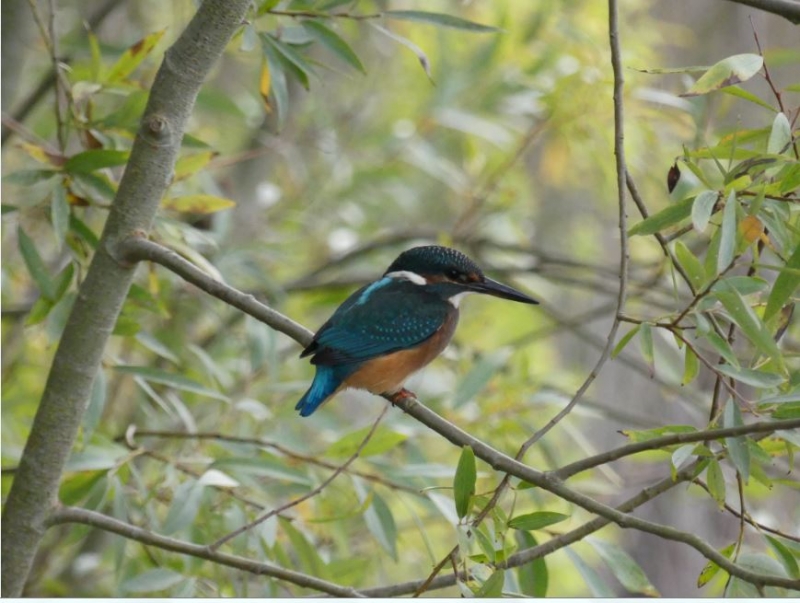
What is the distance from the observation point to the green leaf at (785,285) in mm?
1305

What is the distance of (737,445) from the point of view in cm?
132

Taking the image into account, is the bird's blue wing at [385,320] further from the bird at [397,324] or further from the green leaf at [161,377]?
the green leaf at [161,377]

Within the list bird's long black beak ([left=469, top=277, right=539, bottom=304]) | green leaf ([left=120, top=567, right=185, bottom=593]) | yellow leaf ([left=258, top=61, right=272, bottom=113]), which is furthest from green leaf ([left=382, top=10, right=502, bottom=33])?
green leaf ([left=120, top=567, right=185, bottom=593])

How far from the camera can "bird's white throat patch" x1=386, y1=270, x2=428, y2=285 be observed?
2.37 meters

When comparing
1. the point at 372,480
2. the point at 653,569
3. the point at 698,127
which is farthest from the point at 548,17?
the point at 653,569

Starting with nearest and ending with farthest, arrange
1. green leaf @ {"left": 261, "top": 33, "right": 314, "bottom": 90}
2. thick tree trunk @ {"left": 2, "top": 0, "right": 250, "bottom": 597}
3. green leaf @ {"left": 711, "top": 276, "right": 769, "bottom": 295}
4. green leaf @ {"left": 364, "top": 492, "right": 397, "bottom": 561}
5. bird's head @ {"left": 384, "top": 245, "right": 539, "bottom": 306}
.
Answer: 1. green leaf @ {"left": 711, "top": 276, "right": 769, "bottom": 295}
2. thick tree trunk @ {"left": 2, "top": 0, "right": 250, "bottom": 597}
3. green leaf @ {"left": 261, "top": 33, "right": 314, "bottom": 90}
4. green leaf @ {"left": 364, "top": 492, "right": 397, "bottom": 561}
5. bird's head @ {"left": 384, "top": 245, "right": 539, "bottom": 306}

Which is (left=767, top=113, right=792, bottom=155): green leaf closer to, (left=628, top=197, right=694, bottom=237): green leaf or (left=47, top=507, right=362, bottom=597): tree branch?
(left=628, top=197, right=694, bottom=237): green leaf

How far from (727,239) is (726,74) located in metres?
0.24

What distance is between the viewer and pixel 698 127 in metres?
2.66

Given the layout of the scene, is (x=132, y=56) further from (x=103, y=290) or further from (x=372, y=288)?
(x=372, y=288)

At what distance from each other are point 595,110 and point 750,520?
182 centimetres

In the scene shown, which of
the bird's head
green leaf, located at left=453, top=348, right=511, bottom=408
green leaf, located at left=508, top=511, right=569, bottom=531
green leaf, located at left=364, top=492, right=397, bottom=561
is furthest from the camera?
green leaf, located at left=453, top=348, right=511, bottom=408

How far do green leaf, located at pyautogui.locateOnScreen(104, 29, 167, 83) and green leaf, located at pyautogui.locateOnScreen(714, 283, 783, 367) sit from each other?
3.93 feet

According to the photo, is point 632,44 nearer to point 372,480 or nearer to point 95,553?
point 372,480
